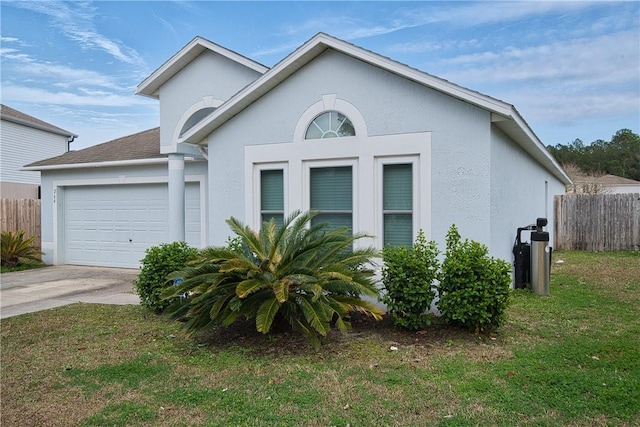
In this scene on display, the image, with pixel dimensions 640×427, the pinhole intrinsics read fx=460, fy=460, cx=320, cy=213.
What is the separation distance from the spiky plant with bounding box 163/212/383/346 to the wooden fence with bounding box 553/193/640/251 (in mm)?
13796

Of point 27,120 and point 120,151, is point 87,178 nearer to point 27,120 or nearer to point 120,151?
point 120,151

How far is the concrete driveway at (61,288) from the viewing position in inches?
330

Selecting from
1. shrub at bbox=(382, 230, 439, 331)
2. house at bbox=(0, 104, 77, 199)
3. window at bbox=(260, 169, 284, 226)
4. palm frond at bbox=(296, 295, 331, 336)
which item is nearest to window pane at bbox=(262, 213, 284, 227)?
window at bbox=(260, 169, 284, 226)

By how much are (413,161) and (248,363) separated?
4016 mm

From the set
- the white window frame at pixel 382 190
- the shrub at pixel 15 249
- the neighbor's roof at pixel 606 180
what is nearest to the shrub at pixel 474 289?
the white window frame at pixel 382 190

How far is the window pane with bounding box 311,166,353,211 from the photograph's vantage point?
7.75m

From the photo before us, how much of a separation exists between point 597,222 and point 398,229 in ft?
41.3

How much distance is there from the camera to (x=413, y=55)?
1288 centimetres

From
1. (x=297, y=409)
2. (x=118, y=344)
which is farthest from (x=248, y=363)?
(x=118, y=344)

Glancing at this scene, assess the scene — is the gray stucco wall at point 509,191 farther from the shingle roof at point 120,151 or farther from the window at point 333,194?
the shingle roof at point 120,151

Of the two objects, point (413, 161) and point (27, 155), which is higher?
point (27, 155)

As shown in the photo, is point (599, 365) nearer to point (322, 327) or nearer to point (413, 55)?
point (322, 327)

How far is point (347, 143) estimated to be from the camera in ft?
25.1

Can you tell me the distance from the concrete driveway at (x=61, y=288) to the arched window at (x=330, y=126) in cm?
445
